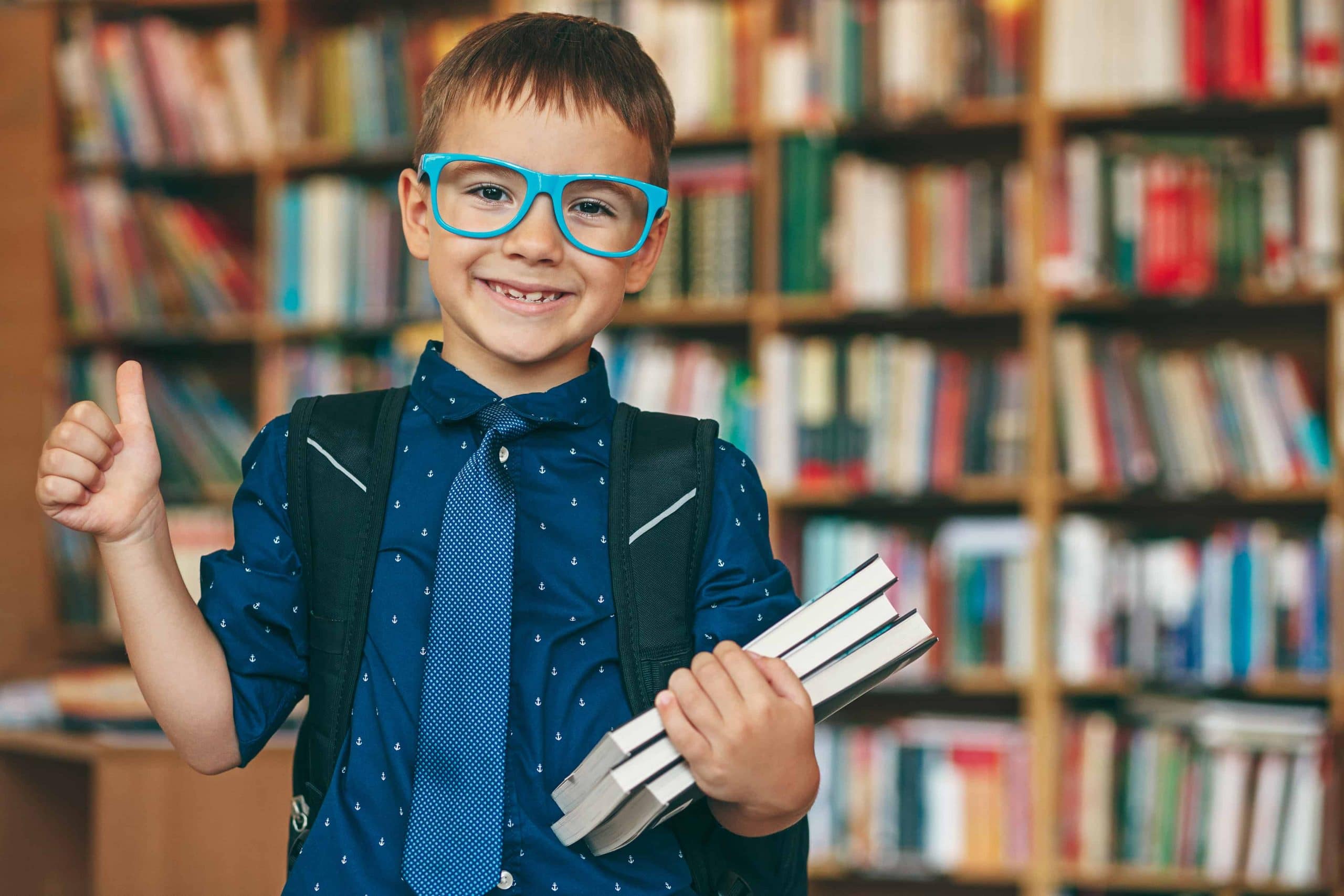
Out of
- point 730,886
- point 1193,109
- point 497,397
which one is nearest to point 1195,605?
point 1193,109

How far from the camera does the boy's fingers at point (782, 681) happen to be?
83cm

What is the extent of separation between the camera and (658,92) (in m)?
1.01

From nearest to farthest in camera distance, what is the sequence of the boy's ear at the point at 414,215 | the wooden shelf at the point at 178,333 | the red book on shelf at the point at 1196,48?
the boy's ear at the point at 414,215 → the red book on shelf at the point at 1196,48 → the wooden shelf at the point at 178,333

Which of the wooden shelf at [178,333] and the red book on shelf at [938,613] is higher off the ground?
the wooden shelf at [178,333]

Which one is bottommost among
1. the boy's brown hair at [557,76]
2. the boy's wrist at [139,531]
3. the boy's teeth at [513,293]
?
the boy's wrist at [139,531]

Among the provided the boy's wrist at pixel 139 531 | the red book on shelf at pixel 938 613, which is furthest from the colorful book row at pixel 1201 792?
the boy's wrist at pixel 139 531

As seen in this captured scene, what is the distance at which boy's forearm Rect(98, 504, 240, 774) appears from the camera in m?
0.87

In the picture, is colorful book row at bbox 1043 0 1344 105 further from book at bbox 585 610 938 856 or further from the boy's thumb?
the boy's thumb

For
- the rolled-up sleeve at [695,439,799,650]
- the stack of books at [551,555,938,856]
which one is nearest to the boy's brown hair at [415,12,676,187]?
the rolled-up sleeve at [695,439,799,650]

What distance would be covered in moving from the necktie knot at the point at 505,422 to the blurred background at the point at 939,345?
167 cm

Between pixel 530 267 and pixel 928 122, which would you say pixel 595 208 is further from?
pixel 928 122

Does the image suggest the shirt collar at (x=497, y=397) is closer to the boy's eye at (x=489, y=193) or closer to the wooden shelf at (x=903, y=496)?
the boy's eye at (x=489, y=193)

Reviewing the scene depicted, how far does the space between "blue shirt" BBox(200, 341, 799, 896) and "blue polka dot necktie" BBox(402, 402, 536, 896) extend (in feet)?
0.06

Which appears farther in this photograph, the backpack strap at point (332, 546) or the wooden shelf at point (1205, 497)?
the wooden shelf at point (1205, 497)
